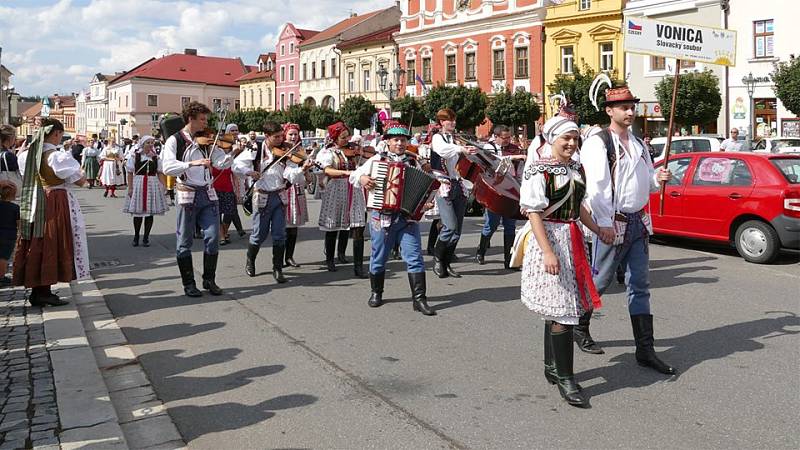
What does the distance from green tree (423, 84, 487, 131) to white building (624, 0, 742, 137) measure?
8494 millimetres

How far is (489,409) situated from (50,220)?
499 cm

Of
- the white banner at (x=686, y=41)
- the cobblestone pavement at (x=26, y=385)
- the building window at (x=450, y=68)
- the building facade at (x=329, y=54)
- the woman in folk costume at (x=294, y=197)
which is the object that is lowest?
the cobblestone pavement at (x=26, y=385)

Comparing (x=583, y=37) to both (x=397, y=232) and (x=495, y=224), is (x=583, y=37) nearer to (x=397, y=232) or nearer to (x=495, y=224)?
(x=495, y=224)

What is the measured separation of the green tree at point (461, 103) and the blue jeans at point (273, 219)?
33.3m

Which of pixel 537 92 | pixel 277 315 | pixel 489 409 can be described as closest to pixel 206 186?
pixel 277 315

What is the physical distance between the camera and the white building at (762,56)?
30.8 meters

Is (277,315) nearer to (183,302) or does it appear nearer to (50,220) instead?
(183,302)

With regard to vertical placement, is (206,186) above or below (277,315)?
above

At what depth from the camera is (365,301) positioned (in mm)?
7848

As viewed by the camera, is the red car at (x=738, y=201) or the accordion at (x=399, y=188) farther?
the red car at (x=738, y=201)

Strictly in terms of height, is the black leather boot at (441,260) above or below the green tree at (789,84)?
below

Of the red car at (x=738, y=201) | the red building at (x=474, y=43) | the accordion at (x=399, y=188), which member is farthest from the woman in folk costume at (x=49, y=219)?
the red building at (x=474, y=43)

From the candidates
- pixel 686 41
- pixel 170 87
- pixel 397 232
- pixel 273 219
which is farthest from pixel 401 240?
pixel 170 87

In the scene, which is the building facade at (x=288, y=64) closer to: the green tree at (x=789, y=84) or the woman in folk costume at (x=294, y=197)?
the green tree at (x=789, y=84)
